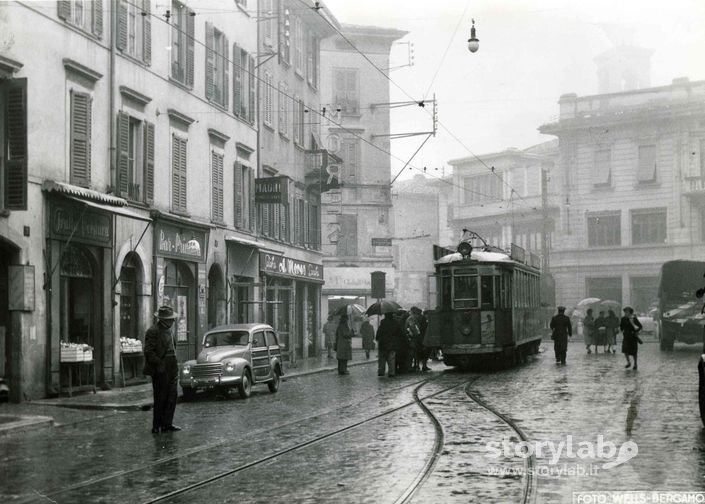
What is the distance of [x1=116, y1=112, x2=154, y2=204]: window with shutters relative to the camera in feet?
75.9

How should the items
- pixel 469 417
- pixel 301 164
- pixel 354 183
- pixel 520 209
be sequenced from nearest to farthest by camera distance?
pixel 469 417 < pixel 301 164 < pixel 354 183 < pixel 520 209

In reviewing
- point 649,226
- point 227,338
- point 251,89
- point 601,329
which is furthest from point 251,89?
point 649,226

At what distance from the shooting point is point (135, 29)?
79.2ft

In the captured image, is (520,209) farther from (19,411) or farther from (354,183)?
(19,411)

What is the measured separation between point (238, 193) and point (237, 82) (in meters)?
3.37

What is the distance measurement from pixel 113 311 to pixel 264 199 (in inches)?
411

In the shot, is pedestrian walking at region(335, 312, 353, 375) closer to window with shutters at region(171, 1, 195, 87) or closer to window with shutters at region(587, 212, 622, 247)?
window with shutters at region(171, 1, 195, 87)

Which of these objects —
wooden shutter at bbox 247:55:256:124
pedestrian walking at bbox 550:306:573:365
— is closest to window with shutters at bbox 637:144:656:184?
pedestrian walking at bbox 550:306:573:365

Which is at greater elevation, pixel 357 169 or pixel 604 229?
pixel 357 169

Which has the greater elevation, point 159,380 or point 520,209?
point 520,209

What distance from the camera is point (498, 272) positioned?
27.3m

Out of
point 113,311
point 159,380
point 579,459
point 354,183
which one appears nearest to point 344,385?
point 113,311

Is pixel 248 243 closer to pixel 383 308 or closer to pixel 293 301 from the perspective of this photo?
pixel 383 308

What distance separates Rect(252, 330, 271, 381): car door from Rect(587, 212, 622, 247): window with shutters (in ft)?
141
